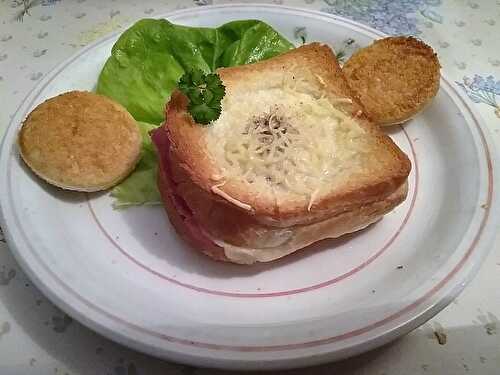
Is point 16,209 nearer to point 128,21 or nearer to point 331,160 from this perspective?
point 331,160

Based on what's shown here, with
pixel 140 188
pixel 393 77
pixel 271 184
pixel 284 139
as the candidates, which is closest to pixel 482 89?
pixel 393 77

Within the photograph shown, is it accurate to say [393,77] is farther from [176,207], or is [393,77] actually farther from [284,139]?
[176,207]

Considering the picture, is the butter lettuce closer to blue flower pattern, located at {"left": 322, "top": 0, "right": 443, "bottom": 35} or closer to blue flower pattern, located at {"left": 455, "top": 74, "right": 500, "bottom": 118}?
blue flower pattern, located at {"left": 322, "top": 0, "right": 443, "bottom": 35}

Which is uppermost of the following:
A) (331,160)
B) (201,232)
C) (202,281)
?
(331,160)

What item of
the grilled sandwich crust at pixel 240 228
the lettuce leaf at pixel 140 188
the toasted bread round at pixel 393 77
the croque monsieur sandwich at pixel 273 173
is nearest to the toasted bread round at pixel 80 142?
the lettuce leaf at pixel 140 188

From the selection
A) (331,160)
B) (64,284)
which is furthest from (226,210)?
(64,284)

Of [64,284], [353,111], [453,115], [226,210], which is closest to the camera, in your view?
[64,284]

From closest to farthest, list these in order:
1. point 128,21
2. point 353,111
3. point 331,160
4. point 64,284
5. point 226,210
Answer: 1. point 64,284
2. point 226,210
3. point 331,160
4. point 353,111
5. point 128,21

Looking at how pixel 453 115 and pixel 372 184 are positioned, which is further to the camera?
pixel 453 115
